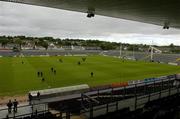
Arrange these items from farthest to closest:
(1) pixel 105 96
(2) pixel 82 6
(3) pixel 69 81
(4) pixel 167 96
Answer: (3) pixel 69 81
(1) pixel 105 96
(4) pixel 167 96
(2) pixel 82 6

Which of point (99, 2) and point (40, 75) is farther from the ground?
point (99, 2)

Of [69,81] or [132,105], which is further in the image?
[69,81]

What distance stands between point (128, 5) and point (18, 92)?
760 inches

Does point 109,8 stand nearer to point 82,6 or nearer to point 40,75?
point 82,6

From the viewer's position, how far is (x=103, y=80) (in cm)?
3778

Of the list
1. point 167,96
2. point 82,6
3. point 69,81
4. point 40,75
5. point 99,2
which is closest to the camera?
point 99,2

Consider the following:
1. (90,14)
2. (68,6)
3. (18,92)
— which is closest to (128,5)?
(90,14)

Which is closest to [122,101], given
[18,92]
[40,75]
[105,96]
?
[105,96]

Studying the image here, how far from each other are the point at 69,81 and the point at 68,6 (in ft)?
73.1

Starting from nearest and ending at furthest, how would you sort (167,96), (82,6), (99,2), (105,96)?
(99,2) → (82,6) → (167,96) → (105,96)

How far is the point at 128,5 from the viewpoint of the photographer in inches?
576

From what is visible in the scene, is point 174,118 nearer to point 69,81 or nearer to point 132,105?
point 132,105

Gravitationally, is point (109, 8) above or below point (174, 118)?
above

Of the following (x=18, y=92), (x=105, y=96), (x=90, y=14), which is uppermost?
(x=90, y=14)
